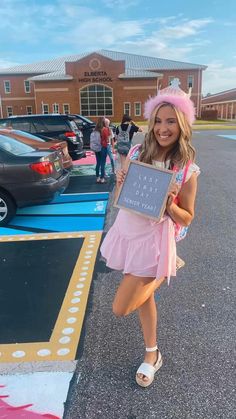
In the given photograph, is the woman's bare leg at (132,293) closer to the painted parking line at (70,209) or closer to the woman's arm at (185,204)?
the woman's arm at (185,204)

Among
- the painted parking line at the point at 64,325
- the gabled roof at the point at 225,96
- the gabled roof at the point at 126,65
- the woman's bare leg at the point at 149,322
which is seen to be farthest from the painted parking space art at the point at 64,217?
the gabled roof at the point at 225,96

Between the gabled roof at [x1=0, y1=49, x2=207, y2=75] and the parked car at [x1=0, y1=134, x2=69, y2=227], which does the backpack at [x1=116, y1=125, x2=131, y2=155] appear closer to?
the parked car at [x1=0, y1=134, x2=69, y2=227]

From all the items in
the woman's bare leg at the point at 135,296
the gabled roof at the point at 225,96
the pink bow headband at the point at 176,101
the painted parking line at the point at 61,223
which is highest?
the gabled roof at the point at 225,96

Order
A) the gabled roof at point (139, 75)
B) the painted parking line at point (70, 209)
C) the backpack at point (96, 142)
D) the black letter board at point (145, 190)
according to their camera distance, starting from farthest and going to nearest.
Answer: the gabled roof at point (139, 75) < the backpack at point (96, 142) < the painted parking line at point (70, 209) < the black letter board at point (145, 190)

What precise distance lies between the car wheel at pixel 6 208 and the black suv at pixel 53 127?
5.50 m

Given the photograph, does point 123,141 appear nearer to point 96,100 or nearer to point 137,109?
point 137,109

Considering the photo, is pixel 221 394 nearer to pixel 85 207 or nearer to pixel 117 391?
pixel 117 391

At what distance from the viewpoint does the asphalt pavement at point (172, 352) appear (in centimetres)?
224

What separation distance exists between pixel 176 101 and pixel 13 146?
487cm

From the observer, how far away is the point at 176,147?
2.23 meters

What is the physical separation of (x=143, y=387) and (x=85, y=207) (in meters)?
5.01

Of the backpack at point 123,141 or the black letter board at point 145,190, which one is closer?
the black letter board at point 145,190

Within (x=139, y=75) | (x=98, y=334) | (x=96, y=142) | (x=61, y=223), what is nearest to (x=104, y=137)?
(x=96, y=142)

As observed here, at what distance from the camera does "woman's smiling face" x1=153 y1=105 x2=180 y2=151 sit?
216 cm
